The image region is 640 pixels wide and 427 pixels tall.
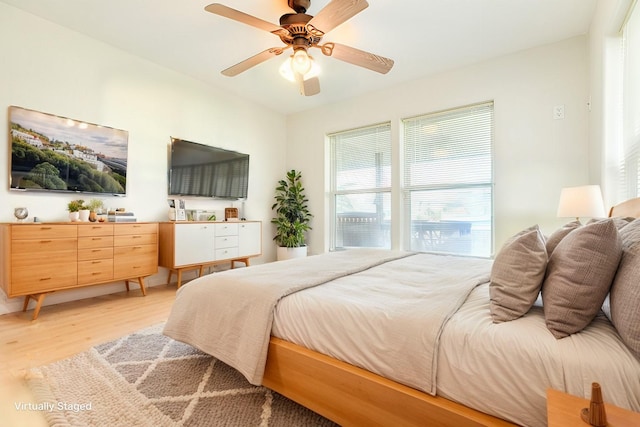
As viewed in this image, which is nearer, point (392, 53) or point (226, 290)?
point (226, 290)

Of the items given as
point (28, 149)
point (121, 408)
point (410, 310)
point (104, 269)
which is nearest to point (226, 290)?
point (121, 408)

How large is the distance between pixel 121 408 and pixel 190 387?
0.99 ft

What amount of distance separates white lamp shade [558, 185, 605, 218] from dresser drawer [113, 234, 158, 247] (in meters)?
3.89

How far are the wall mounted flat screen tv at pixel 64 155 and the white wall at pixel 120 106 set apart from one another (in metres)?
0.08

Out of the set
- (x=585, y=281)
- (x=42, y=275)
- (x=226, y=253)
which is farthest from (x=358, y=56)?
(x=42, y=275)

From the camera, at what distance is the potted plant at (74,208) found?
2.82m

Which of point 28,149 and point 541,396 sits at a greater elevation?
point 28,149

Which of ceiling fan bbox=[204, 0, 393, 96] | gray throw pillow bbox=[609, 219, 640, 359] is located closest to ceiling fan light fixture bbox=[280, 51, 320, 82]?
ceiling fan bbox=[204, 0, 393, 96]

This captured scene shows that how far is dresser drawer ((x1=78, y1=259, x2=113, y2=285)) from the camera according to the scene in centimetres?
271

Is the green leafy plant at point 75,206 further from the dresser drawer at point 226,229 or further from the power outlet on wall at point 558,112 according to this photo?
the power outlet on wall at point 558,112

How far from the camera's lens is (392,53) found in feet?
11.0

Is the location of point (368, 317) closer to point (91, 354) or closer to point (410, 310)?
point (410, 310)

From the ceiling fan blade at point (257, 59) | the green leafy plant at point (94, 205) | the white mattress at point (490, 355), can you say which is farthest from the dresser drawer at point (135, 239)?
the white mattress at point (490, 355)

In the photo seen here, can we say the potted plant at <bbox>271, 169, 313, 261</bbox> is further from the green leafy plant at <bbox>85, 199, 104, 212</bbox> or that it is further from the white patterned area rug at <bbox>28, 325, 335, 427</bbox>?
the white patterned area rug at <bbox>28, 325, 335, 427</bbox>
